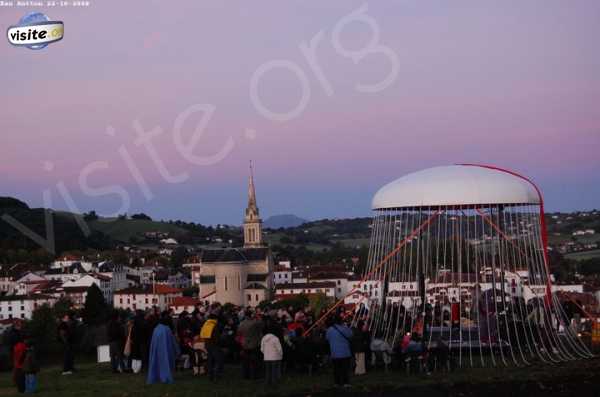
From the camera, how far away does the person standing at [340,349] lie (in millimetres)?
14578

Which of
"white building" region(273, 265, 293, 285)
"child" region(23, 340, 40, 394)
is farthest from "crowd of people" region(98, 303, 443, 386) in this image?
"white building" region(273, 265, 293, 285)

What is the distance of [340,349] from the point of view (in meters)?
14.6

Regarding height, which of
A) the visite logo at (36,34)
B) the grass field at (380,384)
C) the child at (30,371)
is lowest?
the grass field at (380,384)

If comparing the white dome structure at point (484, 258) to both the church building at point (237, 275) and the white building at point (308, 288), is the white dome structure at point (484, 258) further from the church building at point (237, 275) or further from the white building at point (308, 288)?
the church building at point (237, 275)

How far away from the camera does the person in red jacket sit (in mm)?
14969

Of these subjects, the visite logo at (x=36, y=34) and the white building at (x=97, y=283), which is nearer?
the visite logo at (x=36, y=34)

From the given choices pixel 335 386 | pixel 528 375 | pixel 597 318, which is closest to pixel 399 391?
pixel 335 386

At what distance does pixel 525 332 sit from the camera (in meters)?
17.8

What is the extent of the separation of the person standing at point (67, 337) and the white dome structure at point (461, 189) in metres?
7.22

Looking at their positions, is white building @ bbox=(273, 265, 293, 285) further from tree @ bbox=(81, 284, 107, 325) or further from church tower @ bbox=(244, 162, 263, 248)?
tree @ bbox=(81, 284, 107, 325)

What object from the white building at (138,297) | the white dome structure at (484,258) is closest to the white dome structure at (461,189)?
the white dome structure at (484,258)

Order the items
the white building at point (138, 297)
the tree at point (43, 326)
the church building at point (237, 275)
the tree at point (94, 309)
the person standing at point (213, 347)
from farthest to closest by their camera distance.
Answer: the white building at point (138, 297), the church building at point (237, 275), the tree at point (94, 309), the tree at point (43, 326), the person standing at point (213, 347)

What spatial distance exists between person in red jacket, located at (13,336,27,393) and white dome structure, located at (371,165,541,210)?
811 cm

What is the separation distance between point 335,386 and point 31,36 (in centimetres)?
2221
